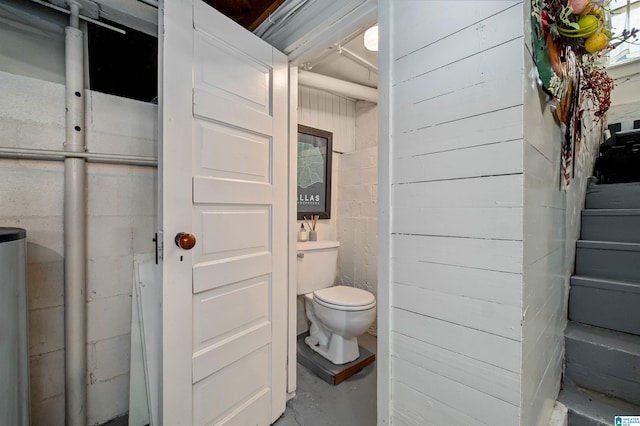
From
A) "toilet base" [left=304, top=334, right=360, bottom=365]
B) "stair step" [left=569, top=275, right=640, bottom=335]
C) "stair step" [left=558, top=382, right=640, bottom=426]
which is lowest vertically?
"toilet base" [left=304, top=334, right=360, bottom=365]

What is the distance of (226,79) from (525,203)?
1260mm

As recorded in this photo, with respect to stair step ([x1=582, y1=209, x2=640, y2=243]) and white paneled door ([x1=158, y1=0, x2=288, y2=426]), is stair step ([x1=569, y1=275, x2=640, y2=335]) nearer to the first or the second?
stair step ([x1=582, y1=209, x2=640, y2=243])

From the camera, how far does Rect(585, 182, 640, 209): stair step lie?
5.82 ft

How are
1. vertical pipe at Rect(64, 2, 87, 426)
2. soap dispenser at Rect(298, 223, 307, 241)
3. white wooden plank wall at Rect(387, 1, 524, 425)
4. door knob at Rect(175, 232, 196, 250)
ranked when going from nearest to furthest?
white wooden plank wall at Rect(387, 1, 524, 425) < door knob at Rect(175, 232, 196, 250) < vertical pipe at Rect(64, 2, 87, 426) < soap dispenser at Rect(298, 223, 307, 241)

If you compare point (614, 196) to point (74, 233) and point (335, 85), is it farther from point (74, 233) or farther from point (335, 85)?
point (74, 233)

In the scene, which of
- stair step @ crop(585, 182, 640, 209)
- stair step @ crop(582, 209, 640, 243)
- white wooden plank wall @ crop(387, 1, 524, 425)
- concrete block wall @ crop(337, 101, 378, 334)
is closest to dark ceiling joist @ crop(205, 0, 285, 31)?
white wooden plank wall @ crop(387, 1, 524, 425)

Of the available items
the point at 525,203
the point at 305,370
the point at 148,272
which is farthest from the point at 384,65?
the point at 305,370

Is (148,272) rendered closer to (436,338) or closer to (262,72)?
(262,72)

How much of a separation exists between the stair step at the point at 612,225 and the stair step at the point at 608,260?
5.8 inches

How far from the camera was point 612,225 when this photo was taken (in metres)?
1.68

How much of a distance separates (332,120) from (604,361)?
2.40 metres

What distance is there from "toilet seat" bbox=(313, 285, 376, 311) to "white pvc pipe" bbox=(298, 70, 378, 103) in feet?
5.08

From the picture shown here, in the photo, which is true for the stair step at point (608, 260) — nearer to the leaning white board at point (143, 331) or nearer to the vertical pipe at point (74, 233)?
the leaning white board at point (143, 331)

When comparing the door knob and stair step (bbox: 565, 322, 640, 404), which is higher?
the door knob
